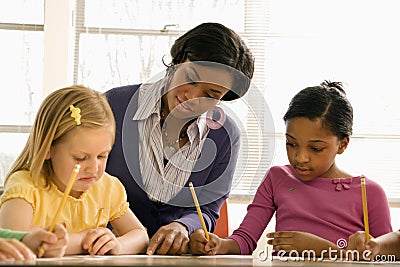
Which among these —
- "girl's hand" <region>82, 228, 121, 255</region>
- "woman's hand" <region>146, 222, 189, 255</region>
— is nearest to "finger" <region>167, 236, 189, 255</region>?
"woman's hand" <region>146, 222, 189, 255</region>

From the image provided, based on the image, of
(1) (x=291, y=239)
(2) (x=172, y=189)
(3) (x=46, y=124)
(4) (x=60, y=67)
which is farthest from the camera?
(4) (x=60, y=67)

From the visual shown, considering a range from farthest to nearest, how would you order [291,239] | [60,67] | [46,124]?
[60,67], [291,239], [46,124]

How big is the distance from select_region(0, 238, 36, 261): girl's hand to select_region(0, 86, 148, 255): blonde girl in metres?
0.28

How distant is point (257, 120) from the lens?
10.4ft

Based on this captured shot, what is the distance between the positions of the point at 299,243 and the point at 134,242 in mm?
381

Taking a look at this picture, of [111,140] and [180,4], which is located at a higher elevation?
[180,4]

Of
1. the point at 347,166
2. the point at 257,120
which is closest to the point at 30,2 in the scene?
the point at 257,120

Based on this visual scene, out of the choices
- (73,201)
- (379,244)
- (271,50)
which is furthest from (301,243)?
(271,50)

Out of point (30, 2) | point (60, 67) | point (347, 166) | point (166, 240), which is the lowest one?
point (347, 166)

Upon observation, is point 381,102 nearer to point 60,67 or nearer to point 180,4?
point 180,4

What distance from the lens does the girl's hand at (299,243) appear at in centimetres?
156

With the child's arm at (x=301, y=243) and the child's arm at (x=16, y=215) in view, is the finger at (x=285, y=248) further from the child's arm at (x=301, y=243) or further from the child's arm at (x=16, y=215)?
the child's arm at (x=16, y=215)

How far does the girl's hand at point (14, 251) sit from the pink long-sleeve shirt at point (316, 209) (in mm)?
741

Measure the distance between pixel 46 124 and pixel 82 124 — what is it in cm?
8
